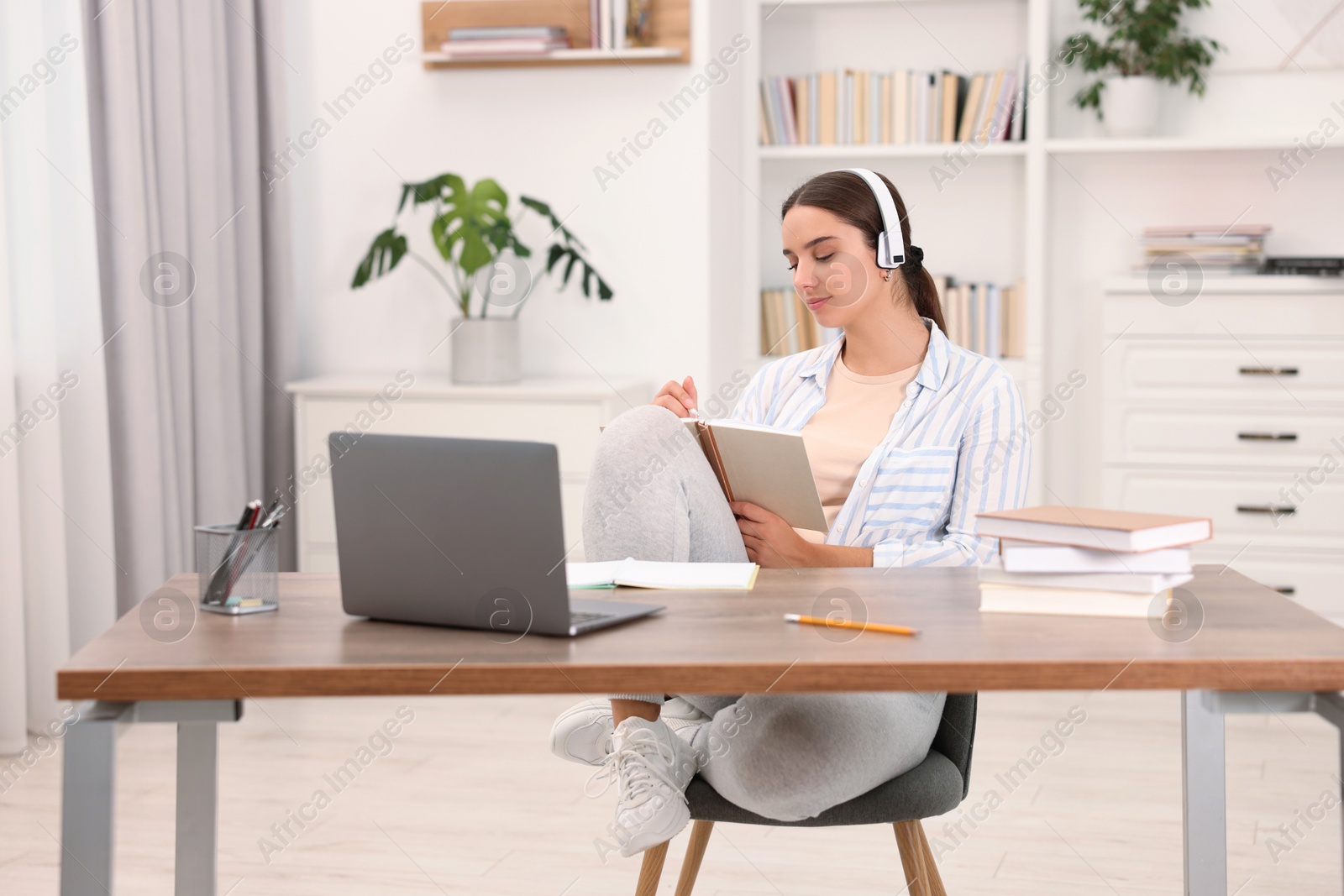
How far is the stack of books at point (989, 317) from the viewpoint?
3.86 meters

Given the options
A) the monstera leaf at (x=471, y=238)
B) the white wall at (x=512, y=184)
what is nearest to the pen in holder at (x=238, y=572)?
the monstera leaf at (x=471, y=238)

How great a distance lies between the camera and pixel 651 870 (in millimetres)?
1670

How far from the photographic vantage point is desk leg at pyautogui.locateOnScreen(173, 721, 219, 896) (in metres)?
1.42

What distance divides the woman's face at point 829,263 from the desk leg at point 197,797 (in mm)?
1069

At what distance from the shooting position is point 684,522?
1.59 m

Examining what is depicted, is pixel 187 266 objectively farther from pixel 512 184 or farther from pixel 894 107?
pixel 894 107

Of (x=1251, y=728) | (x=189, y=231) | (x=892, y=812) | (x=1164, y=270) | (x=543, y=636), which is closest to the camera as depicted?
(x=543, y=636)

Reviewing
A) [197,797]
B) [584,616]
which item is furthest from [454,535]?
[197,797]

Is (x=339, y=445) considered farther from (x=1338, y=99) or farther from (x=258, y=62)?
(x=1338, y=99)

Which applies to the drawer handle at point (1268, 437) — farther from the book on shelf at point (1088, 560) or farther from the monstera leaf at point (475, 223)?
the book on shelf at point (1088, 560)

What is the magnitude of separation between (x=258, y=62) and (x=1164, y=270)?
2.62 metres

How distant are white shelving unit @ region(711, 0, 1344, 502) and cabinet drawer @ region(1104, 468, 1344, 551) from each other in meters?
0.14

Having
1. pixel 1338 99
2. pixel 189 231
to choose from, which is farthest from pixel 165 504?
pixel 1338 99

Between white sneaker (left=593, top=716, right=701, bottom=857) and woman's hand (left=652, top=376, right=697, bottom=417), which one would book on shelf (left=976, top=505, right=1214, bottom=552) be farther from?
woman's hand (left=652, top=376, right=697, bottom=417)
